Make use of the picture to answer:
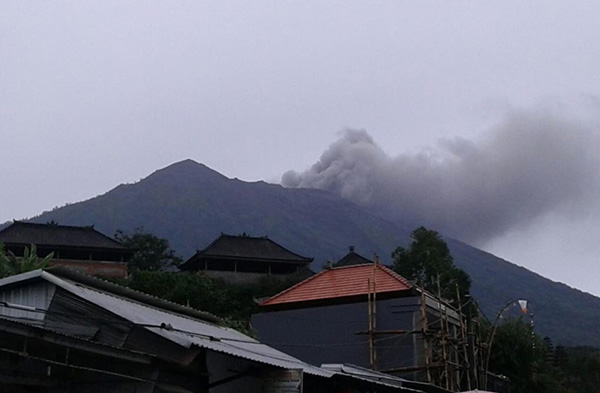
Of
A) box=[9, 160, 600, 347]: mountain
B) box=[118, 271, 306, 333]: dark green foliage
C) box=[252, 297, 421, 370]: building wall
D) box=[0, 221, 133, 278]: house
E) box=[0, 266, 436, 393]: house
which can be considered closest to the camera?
box=[0, 266, 436, 393]: house

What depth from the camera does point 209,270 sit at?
185 ft

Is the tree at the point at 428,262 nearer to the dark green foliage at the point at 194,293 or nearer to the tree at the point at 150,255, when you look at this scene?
the dark green foliage at the point at 194,293

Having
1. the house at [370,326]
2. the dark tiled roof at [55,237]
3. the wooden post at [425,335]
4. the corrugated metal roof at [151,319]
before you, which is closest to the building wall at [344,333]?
the house at [370,326]

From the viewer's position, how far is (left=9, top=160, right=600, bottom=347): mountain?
5290 inches

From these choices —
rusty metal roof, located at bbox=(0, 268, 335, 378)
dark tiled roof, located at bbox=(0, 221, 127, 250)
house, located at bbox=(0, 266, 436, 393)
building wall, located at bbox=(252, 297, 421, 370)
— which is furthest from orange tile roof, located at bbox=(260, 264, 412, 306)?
dark tiled roof, located at bbox=(0, 221, 127, 250)

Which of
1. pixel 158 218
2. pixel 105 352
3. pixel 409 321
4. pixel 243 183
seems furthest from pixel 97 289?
pixel 243 183

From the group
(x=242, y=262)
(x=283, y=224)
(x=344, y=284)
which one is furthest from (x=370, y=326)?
(x=283, y=224)

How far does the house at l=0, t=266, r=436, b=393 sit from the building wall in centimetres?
1527

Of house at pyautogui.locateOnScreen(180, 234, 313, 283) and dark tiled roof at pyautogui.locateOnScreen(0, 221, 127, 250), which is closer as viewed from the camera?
dark tiled roof at pyautogui.locateOnScreen(0, 221, 127, 250)

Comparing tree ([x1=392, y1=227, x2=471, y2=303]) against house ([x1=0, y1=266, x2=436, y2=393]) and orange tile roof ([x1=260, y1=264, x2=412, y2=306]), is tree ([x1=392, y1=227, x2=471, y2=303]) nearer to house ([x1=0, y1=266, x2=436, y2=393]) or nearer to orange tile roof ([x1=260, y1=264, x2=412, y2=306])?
orange tile roof ([x1=260, y1=264, x2=412, y2=306])

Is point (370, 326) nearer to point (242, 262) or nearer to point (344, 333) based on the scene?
point (344, 333)

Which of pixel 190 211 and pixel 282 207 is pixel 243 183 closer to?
pixel 282 207

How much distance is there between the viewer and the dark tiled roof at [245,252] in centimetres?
5697

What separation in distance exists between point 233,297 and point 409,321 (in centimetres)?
2247
